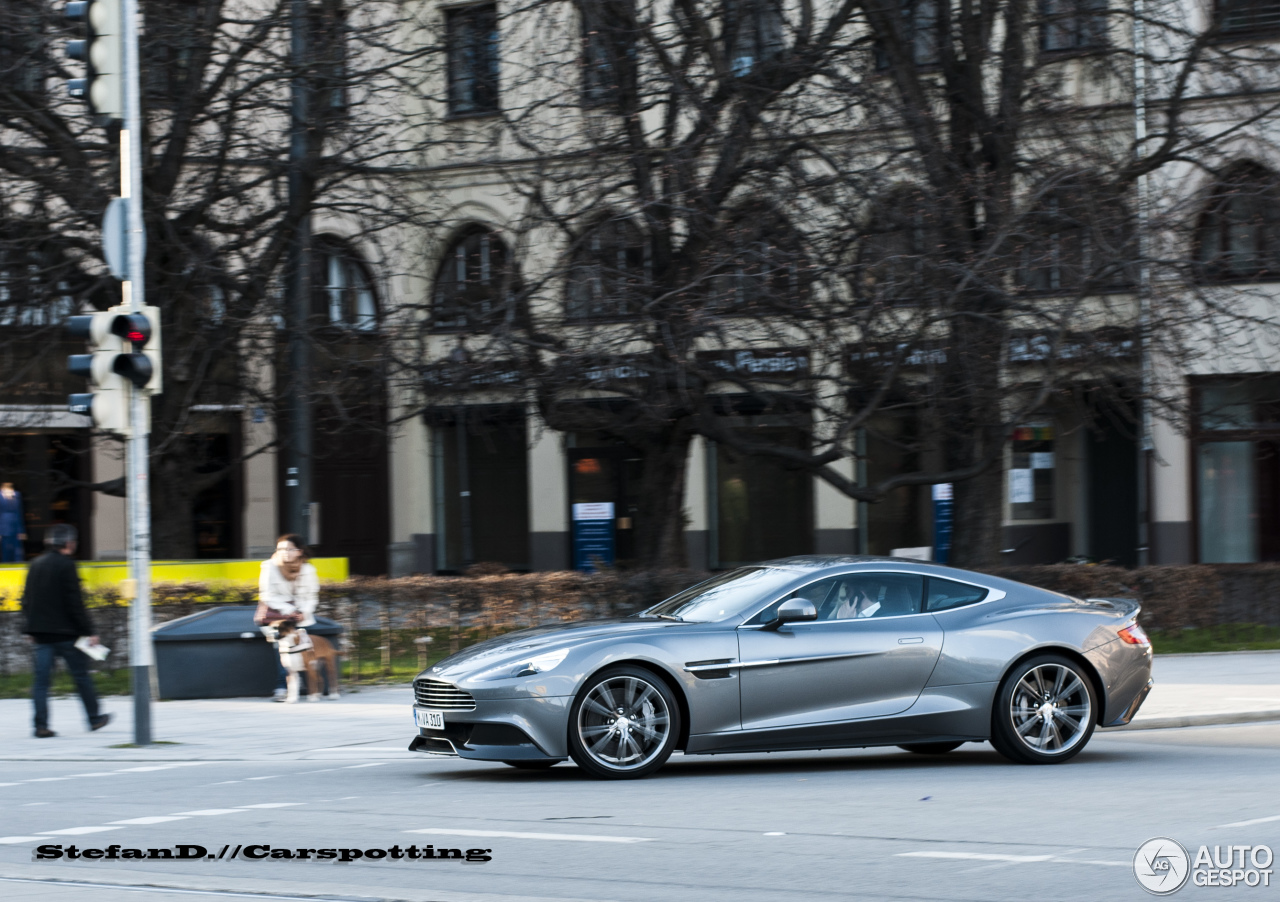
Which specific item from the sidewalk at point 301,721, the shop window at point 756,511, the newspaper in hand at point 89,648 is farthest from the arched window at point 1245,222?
the newspaper in hand at point 89,648

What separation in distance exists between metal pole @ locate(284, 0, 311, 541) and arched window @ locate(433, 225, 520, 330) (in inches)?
64.0

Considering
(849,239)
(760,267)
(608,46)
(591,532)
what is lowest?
(591,532)

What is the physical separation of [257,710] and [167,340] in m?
6.41

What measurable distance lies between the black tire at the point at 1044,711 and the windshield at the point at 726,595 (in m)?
1.62

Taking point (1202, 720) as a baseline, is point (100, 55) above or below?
above

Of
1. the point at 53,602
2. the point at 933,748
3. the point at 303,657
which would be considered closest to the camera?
the point at 933,748

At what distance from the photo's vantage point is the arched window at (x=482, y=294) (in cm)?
1819

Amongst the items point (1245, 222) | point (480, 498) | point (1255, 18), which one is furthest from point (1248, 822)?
point (480, 498)

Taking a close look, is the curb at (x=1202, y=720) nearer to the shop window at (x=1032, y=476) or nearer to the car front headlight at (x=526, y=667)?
the car front headlight at (x=526, y=667)

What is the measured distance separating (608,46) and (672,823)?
41.4 feet

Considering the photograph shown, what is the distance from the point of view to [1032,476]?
29.2 meters

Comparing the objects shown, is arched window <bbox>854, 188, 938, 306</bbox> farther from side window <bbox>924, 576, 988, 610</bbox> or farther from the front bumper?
the front bumper

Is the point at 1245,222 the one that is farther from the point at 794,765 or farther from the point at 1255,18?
the point at 794,765

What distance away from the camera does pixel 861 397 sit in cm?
1792
